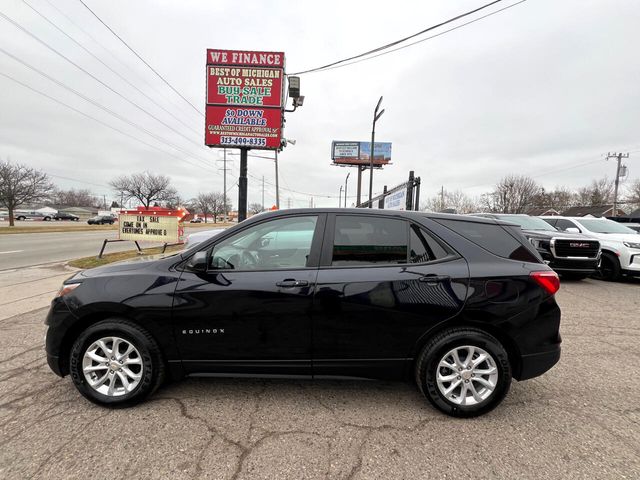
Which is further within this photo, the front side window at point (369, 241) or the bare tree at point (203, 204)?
the bare tree at point (203, 204)

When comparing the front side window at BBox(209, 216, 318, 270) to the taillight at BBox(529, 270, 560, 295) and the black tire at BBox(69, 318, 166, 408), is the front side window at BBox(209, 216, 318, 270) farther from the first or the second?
the taillight at BBox(529, 270, 560, 295)

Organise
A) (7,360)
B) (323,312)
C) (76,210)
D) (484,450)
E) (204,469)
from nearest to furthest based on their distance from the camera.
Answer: (204,469), (484,450), (323,312), (7,360), (76,210)

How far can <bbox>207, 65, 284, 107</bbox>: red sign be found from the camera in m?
12.2

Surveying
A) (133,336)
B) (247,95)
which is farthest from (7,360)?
(247,95)

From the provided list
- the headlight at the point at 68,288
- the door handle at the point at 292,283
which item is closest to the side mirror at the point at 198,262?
the door handle at the point at 292,283

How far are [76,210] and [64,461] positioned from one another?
122 m

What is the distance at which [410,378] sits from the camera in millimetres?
2574

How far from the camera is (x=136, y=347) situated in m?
2.52

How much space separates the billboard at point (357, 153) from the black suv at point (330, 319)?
56.4 m

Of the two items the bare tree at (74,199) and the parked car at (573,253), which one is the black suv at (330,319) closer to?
the parked car at (573,253)

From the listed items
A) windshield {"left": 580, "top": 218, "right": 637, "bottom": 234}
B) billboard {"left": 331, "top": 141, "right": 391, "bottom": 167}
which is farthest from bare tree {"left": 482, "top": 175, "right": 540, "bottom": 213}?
windshield {"left": 580, "top": 218, "right": 637, "bottom": 234}

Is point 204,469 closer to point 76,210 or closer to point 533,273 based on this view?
point 533,273

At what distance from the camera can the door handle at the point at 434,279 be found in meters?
2.45

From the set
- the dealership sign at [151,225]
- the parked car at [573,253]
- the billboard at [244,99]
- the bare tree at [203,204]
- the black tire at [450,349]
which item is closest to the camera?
the black tire at [450,349]
